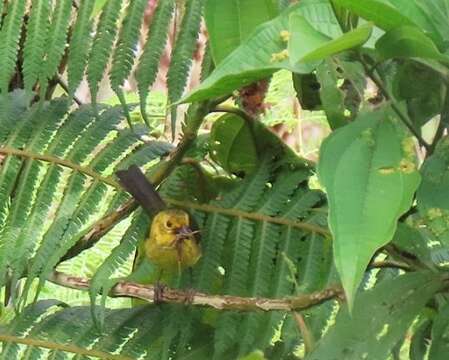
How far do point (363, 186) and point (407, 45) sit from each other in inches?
3.1

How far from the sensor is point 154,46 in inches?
33.9

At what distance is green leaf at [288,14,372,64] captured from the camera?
0.43 meters

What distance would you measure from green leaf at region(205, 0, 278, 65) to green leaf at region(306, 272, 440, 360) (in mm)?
192

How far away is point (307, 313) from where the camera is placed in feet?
2.66

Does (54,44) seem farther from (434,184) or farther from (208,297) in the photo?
(434,184)

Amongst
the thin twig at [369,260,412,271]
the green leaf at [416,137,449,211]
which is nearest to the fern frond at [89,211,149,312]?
the thin twig at [369,260,412,271]

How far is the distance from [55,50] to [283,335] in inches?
13.5

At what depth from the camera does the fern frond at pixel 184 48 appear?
2.74 feet

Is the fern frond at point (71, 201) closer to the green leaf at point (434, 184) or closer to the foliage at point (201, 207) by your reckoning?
the foliage at point (201, 207)

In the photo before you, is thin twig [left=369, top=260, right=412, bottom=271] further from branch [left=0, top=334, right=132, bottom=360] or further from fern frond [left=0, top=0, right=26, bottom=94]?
fern frond [left=0, top=0, right=26, bottom=94]

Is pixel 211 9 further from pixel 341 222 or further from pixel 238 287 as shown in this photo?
pixel 238 287

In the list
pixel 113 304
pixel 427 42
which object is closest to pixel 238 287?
pixel 427 42

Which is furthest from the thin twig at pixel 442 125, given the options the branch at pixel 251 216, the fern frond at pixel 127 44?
the fern frond at pixel 127 44

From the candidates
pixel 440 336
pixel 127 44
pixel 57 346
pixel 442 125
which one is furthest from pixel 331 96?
pixel 57 346
